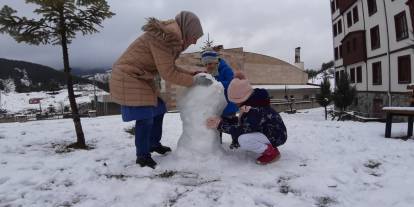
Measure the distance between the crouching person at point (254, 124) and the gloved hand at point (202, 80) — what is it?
0.32 meters

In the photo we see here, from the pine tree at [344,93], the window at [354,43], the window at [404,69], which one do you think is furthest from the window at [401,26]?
the window at [354,43]

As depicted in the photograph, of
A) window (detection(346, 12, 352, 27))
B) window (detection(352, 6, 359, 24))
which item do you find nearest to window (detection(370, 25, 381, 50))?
window (detection(352, 6, 359, 24))

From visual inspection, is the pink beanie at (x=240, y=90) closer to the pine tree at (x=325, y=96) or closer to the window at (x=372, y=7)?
the pine tree at (x=325, y=96)

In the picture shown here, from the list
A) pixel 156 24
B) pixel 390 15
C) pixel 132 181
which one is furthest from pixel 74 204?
pixel 390 15

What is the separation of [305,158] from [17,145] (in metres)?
4.82

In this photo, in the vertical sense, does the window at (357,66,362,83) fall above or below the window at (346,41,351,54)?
below

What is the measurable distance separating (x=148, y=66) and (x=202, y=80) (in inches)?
27.2

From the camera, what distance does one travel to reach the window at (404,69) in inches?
830

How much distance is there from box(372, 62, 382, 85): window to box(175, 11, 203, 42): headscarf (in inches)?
963

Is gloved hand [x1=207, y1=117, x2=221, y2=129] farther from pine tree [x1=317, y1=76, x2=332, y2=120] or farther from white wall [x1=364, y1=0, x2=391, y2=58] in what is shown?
pine tree [x1=317, y1=76, x2=332, y2=120]

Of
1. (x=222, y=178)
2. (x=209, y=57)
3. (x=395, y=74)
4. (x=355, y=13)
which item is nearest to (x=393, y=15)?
(x=395, y=74)

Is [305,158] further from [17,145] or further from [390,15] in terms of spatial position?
[390,15]

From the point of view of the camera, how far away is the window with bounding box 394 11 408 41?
2136 cm

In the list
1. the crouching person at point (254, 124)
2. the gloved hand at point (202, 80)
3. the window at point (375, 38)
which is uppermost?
the window at point (375, 38)
